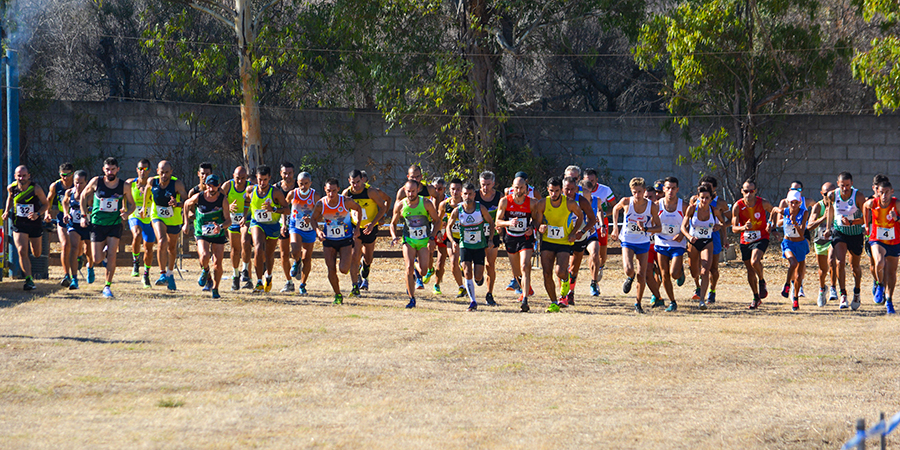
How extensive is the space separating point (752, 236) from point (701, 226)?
0.98m

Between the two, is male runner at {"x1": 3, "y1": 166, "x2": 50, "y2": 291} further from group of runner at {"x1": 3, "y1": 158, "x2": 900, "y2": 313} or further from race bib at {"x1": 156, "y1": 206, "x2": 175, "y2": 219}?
race bib at {"x1": 156, "y1": 206, "x2": 175, "y2": 219}

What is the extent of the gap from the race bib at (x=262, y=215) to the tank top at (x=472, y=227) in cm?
292

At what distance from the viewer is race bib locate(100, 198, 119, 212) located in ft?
43.0

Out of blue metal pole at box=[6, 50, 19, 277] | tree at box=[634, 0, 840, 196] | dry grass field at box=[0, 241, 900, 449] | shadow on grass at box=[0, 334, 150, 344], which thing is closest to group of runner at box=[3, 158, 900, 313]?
dry grass field at box=[0, 241, 900, 449]

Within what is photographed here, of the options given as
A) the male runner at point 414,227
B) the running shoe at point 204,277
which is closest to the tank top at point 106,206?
the running shoe at point 204,277

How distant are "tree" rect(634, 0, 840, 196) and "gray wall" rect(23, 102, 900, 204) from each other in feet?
3.27

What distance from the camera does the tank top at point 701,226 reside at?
12727 millimetres

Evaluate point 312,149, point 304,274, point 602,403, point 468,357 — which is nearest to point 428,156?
point 312,149

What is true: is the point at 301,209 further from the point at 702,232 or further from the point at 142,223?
the point at 702,232

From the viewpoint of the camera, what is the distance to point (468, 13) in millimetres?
21953

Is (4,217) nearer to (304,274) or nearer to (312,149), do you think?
(304,274)

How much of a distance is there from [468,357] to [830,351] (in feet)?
12.3

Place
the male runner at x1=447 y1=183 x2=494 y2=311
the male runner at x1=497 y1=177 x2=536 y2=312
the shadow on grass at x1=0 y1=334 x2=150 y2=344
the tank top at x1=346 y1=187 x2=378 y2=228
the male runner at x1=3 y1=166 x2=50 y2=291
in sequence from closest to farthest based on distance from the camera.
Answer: the shadow on grass at x1=0 y1=334 x2=150 y2=344
the male runner at x1=497 y1=177 x2=536 y2=312
the male runner at x1=447 y1=183 x2=494 y2=311
the male runner at x1=3 y1=166 x2=50 y2=291
the tank top at x1=346 y1=187 x2=378 y2=228

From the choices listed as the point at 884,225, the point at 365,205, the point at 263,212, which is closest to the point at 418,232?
the point at 365,205
